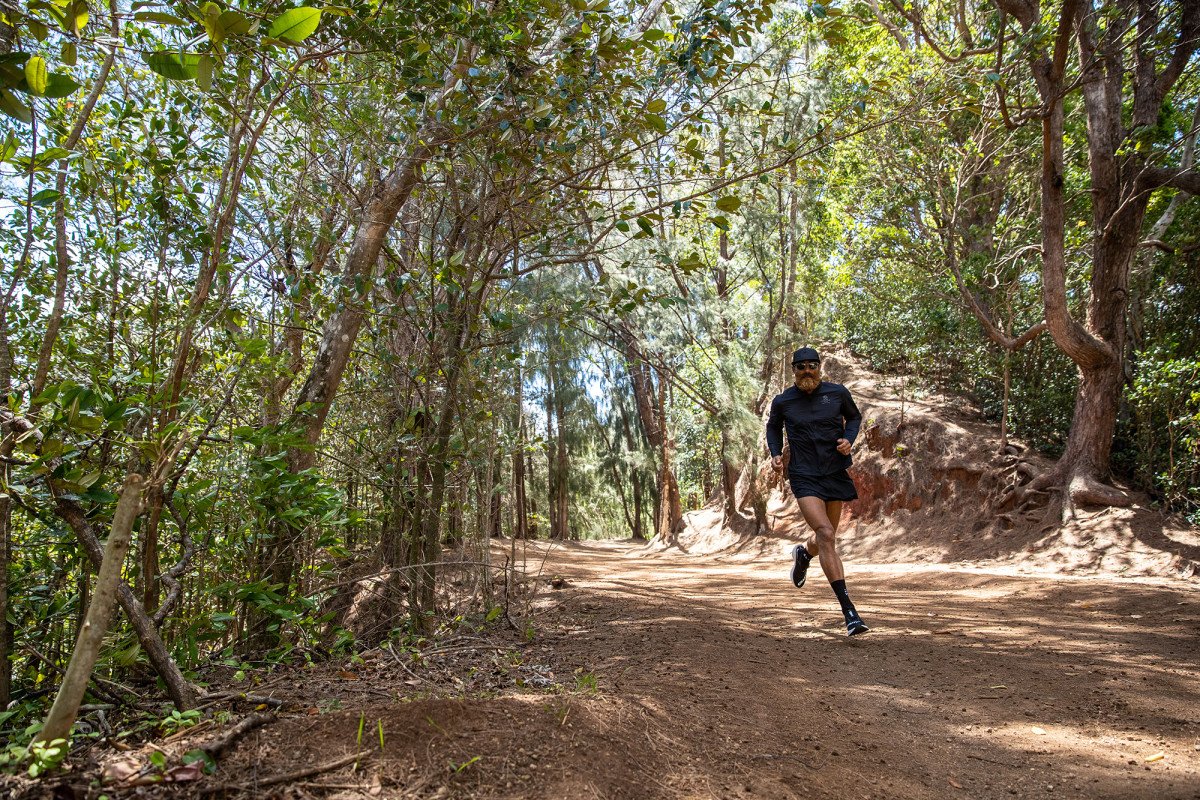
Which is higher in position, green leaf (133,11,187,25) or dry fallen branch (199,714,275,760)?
green leaf (133,11,187,25)

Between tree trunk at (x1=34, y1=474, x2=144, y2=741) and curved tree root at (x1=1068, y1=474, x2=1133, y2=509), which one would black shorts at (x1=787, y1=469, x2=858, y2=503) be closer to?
tree trunk at (x1=34, y1=474, x2=144, y2=741)

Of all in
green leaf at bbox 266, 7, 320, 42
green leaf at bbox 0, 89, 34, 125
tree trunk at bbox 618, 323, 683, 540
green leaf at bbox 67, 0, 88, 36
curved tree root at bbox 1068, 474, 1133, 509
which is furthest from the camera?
tree trunk at bbox 618, 323, 683, 540

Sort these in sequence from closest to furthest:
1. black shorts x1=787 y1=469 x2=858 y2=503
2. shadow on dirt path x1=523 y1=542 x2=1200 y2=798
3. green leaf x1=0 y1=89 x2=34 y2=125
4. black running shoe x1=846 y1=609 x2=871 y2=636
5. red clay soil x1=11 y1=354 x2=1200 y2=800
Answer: green leaf x1=0 y1=89 x2=34 y2=125, red clay soil x1=11 y1=354 x2=1200 y2=800, shadow on dirt path x1=523 y1=542 x2=1200 y2=798, black running shoe x1=846 y1=609 x2=871 y2=636, black shorts x1=787 y1=469 x2=858 y2=503

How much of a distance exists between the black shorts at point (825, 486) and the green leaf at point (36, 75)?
4182 mm

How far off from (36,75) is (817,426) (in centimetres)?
425

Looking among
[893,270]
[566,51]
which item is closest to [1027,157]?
[893,270]

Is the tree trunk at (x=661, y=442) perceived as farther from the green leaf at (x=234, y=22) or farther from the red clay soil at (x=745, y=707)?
the green leaf at (x=234, y=22)

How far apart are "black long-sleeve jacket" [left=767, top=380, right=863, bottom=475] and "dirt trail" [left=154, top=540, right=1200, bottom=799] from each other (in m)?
1.16

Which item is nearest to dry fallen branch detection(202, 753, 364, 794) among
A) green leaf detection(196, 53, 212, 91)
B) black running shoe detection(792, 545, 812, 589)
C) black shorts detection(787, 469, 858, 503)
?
green leaf detection(196, 53, 212, 91)

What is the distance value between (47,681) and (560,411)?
13045 millimetres

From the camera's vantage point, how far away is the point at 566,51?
12.0 feet

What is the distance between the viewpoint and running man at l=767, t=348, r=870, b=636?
4285 millimetres

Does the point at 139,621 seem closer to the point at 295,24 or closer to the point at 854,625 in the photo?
the point at 295,24

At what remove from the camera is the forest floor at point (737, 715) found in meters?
1.92
